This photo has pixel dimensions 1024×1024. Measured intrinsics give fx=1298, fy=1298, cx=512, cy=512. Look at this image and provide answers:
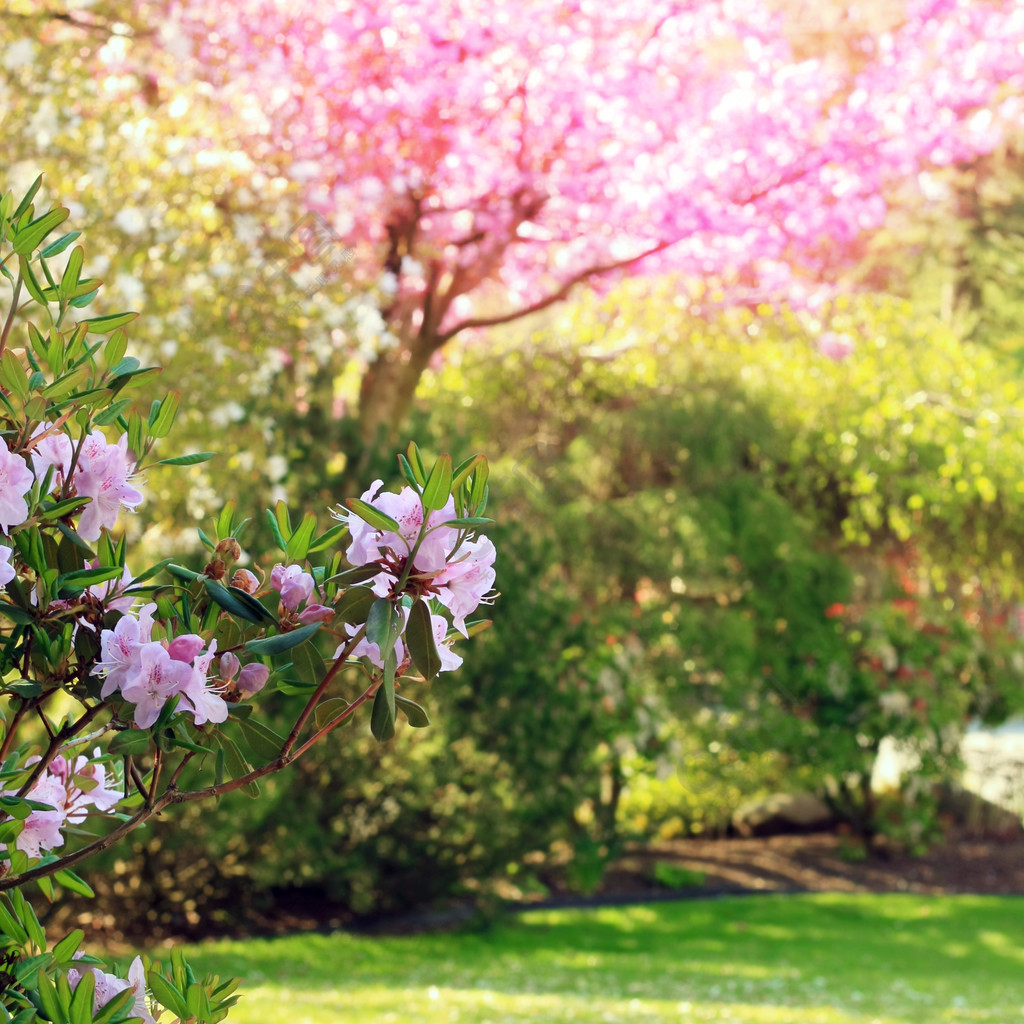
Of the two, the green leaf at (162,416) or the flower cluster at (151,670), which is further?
the green leaf at (162,416)

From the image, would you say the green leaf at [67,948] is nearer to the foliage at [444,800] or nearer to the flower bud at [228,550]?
the flower bud at [228,550]

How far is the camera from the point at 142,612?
1.17 m

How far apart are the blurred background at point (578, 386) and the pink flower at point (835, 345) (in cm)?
5

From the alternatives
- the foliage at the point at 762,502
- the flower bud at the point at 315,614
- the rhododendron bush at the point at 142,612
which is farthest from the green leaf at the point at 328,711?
the foliage at the point at 762,502

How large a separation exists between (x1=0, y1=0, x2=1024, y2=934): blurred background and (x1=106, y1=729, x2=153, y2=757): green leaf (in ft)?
11.0

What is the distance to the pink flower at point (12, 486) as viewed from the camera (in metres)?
1.10

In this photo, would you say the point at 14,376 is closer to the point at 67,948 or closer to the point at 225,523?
the point at 225,523

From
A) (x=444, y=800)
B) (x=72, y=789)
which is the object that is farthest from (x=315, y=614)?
(x=444, y=800)

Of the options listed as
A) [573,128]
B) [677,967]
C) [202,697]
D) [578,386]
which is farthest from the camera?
[578,386]

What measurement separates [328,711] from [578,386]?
7.73 metres

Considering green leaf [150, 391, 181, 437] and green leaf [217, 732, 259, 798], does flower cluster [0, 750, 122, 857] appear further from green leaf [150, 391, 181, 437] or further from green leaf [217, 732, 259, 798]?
green leaf [150, 391, 181, 437]

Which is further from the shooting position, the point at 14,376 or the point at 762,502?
the point at 762,502

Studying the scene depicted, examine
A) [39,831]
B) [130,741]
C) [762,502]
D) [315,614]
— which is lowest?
[39,831]

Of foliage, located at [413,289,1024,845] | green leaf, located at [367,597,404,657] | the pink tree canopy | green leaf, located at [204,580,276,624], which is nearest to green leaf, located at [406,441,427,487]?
green leaf, located at [367,597,404,657]
